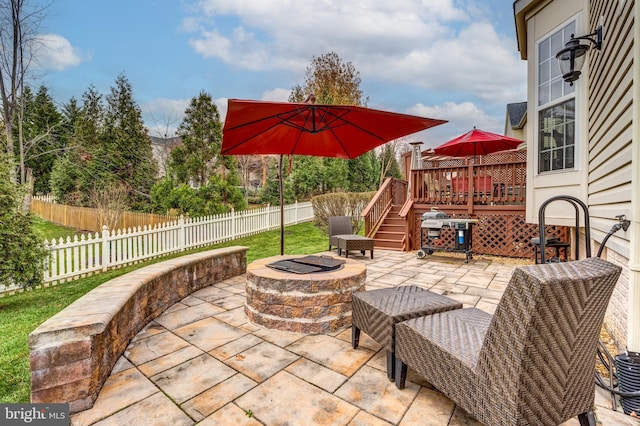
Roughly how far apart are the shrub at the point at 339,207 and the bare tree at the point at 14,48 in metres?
8.50

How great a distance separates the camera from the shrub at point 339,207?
31.6 feet

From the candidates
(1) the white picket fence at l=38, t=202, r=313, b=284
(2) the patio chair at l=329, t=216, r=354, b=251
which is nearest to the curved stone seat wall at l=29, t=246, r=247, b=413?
(1) the white picket fence at l=38, t=202, r=313, b=284

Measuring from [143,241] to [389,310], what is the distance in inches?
259

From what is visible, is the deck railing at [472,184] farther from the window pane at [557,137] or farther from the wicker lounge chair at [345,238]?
the wicker lounge chair at [345,238]

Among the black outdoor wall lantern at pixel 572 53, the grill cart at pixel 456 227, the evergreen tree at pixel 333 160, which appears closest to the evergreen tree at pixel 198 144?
the evergreen tree at pixel 333 160

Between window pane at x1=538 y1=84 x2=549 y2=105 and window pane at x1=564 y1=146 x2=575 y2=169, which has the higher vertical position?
window pane at x1=538 y1=84 x2=549 y2=105

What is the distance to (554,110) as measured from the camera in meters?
4.83

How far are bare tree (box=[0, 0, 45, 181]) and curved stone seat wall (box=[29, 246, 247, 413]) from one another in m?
8.63

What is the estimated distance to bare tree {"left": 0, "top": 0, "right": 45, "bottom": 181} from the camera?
8180mm

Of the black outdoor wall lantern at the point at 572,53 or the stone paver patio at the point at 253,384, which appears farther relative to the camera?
the black outdoor wall lantern at the point at 572,53

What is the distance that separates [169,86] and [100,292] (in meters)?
19.9

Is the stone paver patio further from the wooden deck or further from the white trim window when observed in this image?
the wooden deck

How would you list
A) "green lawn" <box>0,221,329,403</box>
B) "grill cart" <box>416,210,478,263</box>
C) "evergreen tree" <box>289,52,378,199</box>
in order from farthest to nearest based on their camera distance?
"evergreen tree" <box>289,52,378,199</box>, "grill cart" <box>416,210,478,263</box>, "green lawn" <box>0,221,329,403</box>

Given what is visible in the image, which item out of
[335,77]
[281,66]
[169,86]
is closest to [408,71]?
[335,77]
